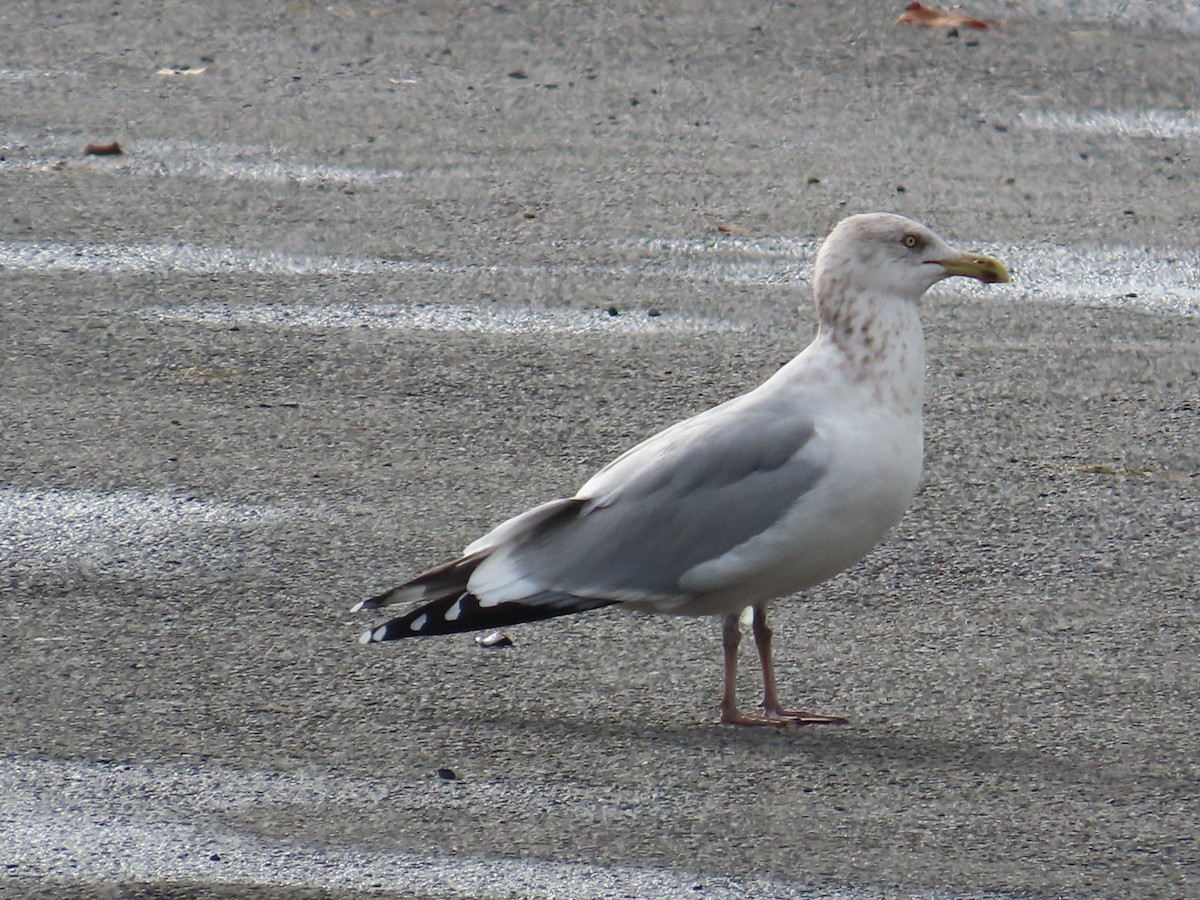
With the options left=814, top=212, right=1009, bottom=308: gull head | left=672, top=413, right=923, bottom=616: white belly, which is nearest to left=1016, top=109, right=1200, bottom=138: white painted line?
left=814, top=212, right=1009, bottom=308: gull head

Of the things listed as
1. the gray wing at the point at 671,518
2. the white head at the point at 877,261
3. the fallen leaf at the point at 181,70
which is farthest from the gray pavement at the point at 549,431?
the white head at the point at 877,261

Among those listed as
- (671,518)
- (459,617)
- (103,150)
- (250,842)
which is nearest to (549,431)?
(671,518)

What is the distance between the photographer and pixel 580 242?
8055 millimetres

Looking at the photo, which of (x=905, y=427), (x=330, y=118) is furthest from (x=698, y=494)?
(x=330, y=118)

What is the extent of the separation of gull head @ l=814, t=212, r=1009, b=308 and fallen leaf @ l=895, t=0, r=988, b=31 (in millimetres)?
6108

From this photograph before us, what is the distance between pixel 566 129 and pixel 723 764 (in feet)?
18.0

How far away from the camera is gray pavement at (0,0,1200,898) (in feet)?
13.3

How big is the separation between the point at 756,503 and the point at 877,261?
0.69m

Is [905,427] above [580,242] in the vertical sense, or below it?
above

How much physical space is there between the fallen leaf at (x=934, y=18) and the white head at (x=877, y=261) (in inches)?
240

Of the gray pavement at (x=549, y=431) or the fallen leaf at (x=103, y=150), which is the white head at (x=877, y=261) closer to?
the gray pavement at (x=549, y=431)

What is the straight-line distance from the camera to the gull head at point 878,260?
471 cm

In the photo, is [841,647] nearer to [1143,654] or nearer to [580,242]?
[1143,654]

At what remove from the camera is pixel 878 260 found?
15.5 ft
